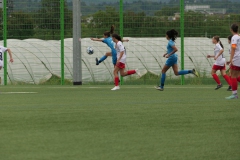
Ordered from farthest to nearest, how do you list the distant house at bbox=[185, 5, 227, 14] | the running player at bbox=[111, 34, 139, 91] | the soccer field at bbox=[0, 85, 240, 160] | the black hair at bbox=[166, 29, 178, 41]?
the distant house at bbox=[185, 5, 227, 14], the running player at bbox=[111, 34, 139, 91], the black hair at bbox=[166, 29, 178, 41], the soccer field at bbox=[0, 85, 240, 160]

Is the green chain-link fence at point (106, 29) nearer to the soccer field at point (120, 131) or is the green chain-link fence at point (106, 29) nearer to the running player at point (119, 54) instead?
the running player at point (119, 54)

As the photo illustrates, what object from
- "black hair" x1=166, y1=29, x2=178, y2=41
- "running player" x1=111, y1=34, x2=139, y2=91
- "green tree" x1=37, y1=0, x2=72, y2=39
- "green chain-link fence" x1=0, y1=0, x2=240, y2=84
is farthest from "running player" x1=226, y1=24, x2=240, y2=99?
"green tree" x1=37, y1=0, x2=72, y2=39

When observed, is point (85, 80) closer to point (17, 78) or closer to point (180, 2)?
point (17, 78)

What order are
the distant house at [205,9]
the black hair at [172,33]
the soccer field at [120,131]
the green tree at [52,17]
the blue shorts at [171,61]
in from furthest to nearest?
the green tree at [52,17]
the distant house at [205,9]
the blue shorts at [171,61]
the black hair at [172,33]
the soccer field at [120,131]

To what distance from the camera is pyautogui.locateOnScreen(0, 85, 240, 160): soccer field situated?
817cm

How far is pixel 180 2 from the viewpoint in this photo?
2717 centimetres

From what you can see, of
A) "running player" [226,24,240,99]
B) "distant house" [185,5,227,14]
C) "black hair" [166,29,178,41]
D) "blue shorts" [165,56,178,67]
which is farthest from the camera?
"distant house" [185,5,227,14]

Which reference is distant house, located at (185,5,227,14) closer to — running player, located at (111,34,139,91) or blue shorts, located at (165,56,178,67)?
running player, located at (111,34,139,91)

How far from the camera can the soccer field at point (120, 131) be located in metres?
8.17

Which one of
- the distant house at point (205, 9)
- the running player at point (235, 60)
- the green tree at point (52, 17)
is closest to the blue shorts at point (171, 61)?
the running player at point (235, 60)

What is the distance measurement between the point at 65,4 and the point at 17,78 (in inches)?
142

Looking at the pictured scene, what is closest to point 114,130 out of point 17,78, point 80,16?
point 80,16

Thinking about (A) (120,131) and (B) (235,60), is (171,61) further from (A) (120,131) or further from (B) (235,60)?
(A) (120,131)

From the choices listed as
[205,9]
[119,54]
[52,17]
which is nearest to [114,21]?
[52,17]
